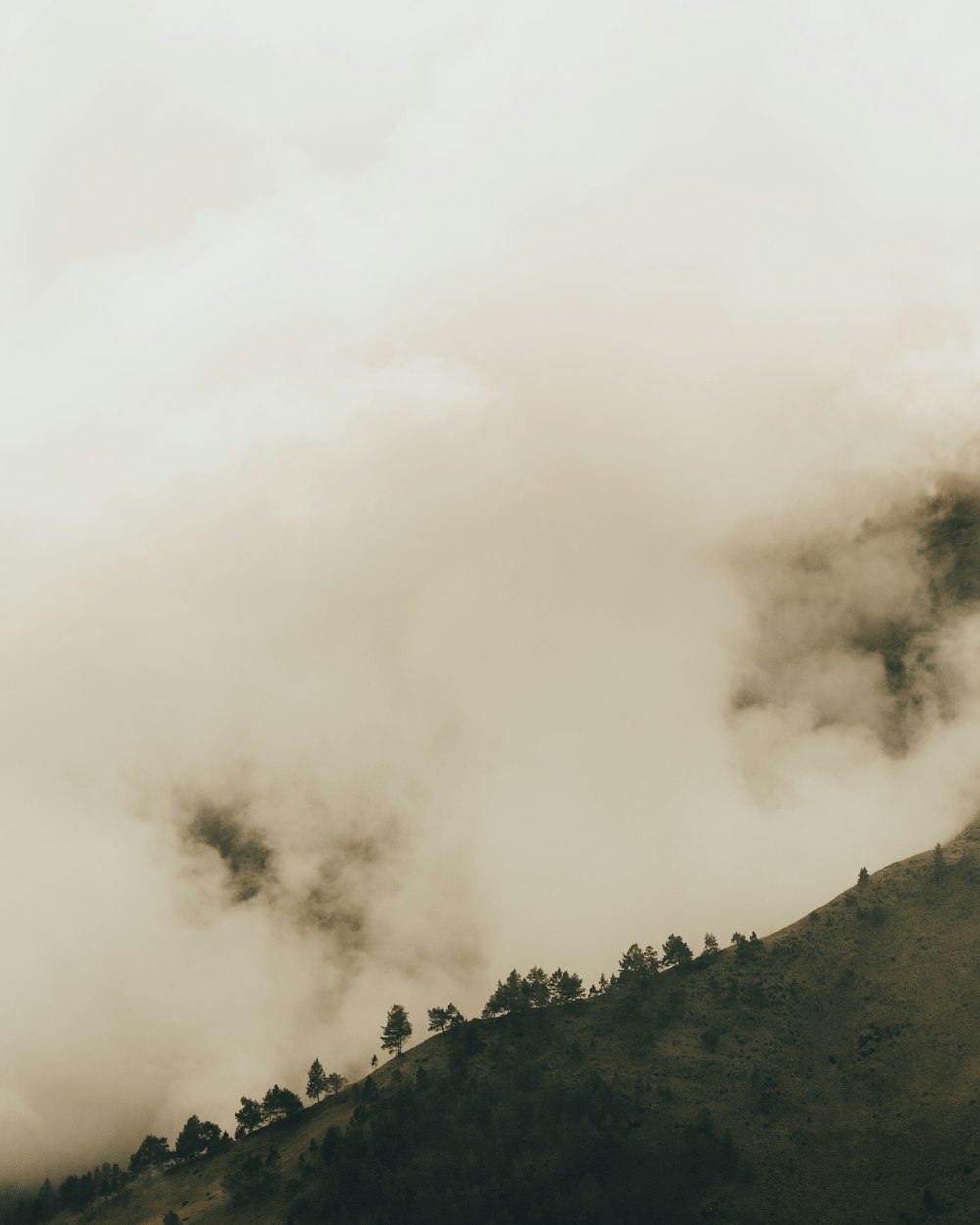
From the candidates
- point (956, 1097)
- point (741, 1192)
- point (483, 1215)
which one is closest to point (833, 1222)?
point (741, 1192)

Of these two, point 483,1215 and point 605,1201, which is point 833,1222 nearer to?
point 605,1201

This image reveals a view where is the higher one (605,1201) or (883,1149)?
(605,1201)

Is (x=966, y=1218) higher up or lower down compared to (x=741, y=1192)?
lower down

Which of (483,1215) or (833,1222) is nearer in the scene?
(833,1222)

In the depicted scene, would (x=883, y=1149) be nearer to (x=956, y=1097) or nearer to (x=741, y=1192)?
(x=956, y=1097)

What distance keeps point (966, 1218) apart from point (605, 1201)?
239 ft

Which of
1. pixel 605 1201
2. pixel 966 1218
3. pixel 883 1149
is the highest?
pixel 605 1201

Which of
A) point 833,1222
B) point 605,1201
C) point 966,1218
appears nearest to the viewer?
point 966,1218

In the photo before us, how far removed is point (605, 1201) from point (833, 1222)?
158 ft

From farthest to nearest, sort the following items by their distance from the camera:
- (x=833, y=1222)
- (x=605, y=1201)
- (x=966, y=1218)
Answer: (x=605, y=1201), (x=833, y=1222), (x=966, y=1218)

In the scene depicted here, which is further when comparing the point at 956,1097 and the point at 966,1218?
the point at 956,1097

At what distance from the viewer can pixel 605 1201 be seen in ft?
648

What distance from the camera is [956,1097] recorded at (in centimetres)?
19888

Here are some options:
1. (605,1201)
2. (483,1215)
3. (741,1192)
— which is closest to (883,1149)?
(741,1192)
